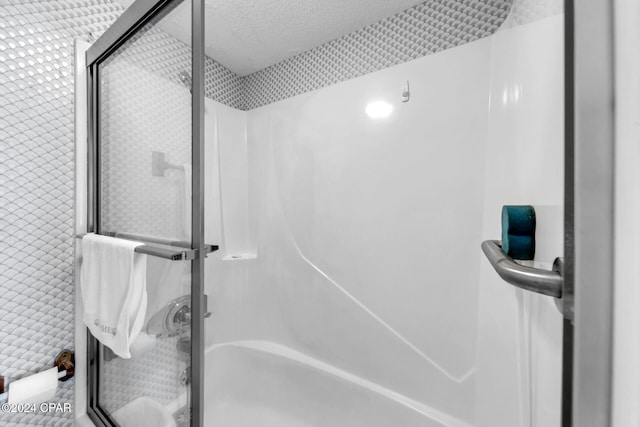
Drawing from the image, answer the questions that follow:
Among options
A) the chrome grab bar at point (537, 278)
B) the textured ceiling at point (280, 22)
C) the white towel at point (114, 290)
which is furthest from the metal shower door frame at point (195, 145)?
the chrome grab bar at point (537, 278)

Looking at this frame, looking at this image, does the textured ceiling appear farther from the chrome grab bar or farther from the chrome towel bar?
the chrome grab bar

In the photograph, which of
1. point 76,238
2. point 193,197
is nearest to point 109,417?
point 76,238

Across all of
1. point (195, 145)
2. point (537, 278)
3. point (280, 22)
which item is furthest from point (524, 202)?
point (280, 22)

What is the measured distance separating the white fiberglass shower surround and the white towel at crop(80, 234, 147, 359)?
5 centimetres

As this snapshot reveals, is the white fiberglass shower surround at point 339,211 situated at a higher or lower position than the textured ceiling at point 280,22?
lower

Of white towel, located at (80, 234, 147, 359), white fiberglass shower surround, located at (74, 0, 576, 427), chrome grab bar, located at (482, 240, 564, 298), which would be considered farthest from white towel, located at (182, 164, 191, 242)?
chrome grab bar, located at (482, 240, 564, 298)

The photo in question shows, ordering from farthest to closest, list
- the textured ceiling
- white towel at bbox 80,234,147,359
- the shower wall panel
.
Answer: the textured ceiling, white towel at bbox 80,234,147,359, the shower wall panel

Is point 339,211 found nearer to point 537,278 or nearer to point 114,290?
point 114,290

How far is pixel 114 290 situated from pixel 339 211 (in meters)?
1.09

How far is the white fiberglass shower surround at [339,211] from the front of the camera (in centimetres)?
69

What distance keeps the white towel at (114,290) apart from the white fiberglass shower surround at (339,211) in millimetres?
45

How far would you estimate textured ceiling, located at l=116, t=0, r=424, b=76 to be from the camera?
135 cm

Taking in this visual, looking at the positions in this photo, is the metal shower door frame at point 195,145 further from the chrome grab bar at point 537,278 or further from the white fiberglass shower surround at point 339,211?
the chrome grab bar at point 537,278

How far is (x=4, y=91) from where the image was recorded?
2.95 feet
